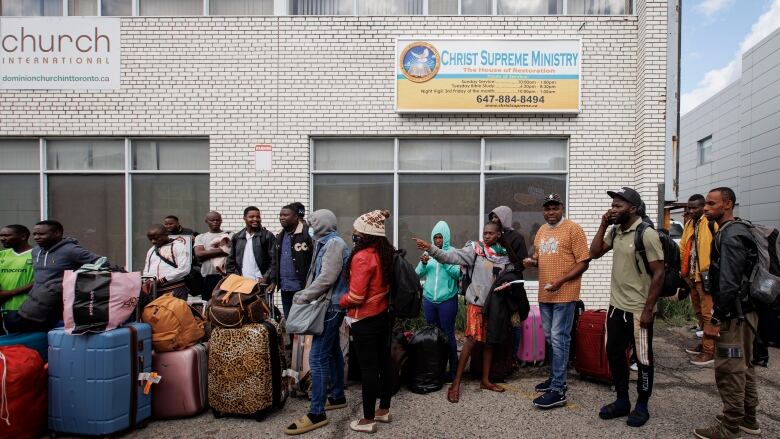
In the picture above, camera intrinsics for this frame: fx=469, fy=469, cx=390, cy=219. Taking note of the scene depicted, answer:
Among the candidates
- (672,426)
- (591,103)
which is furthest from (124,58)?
(672,426)

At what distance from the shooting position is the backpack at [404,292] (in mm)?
3838

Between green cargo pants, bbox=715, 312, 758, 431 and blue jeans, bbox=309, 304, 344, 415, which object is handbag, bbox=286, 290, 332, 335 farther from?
green cargo pants, bbox=715, 312, 758, 431

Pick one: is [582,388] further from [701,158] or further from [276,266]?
[701,158]

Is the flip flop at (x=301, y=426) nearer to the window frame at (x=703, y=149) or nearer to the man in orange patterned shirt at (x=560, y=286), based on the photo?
the man in orange patterned shirt at (x=560, y=286)

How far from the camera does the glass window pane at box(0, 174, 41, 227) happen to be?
8055 millimetres

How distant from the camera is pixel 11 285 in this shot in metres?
4.39

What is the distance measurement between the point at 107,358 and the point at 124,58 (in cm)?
601

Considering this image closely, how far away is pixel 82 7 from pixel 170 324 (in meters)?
6.80

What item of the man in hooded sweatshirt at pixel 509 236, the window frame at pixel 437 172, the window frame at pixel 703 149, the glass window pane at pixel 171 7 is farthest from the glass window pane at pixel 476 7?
the window frame at pixel 703 149

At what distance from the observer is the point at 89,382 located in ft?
12.2

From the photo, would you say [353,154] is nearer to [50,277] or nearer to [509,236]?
[509,236]

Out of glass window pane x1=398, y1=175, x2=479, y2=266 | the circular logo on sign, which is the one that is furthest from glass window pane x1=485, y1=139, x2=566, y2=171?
the circular logo on sign

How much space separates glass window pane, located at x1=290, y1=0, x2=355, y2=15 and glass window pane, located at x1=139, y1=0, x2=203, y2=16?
5.40 feet

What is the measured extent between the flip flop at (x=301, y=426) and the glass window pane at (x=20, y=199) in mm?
6875
